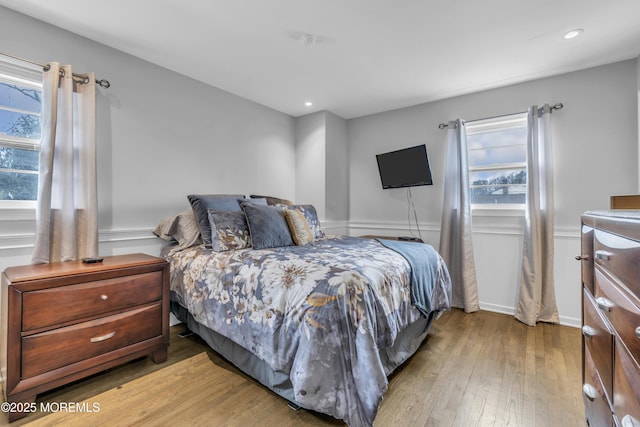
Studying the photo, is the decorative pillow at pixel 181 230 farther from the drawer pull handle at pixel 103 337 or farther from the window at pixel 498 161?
the window at pixel 498 161

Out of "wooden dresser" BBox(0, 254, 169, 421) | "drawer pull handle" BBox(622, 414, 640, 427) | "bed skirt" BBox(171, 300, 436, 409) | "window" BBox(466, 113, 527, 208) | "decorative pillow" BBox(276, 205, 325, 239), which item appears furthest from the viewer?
"window" BBox(466, 113, 527, 208)

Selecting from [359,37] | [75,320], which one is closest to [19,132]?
[75,320]

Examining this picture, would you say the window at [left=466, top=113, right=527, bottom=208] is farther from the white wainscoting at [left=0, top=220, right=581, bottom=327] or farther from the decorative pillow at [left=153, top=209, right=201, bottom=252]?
the decorative pillow at [left=153, top=209, right=201, bottom=252]

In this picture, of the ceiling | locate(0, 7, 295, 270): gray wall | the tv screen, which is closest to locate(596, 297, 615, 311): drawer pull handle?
the ceiling

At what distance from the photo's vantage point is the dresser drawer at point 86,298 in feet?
5.16

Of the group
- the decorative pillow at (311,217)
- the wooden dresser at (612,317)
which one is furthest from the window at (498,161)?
the wooden dresser at (612,317)

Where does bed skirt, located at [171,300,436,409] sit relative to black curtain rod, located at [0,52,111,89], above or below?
below

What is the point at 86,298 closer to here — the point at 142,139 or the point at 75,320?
the point at 75,320

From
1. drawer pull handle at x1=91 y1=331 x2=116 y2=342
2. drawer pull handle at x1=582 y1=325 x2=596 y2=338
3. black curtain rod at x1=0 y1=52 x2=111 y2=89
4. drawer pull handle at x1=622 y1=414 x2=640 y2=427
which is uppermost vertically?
black curtain rod at x1=0 y1=52 x2=111 y2=89

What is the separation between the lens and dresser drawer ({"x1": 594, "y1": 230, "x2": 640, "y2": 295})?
729 mm

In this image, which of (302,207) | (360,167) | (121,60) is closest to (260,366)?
(302,207)

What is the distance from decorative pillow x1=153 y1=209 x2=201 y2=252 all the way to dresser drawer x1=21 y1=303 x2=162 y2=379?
2.12 feet

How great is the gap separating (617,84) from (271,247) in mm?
3430

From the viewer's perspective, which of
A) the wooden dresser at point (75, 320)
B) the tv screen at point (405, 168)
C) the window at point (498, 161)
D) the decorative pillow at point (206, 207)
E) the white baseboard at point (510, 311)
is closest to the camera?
the wooden dresser at point (75, 320)
